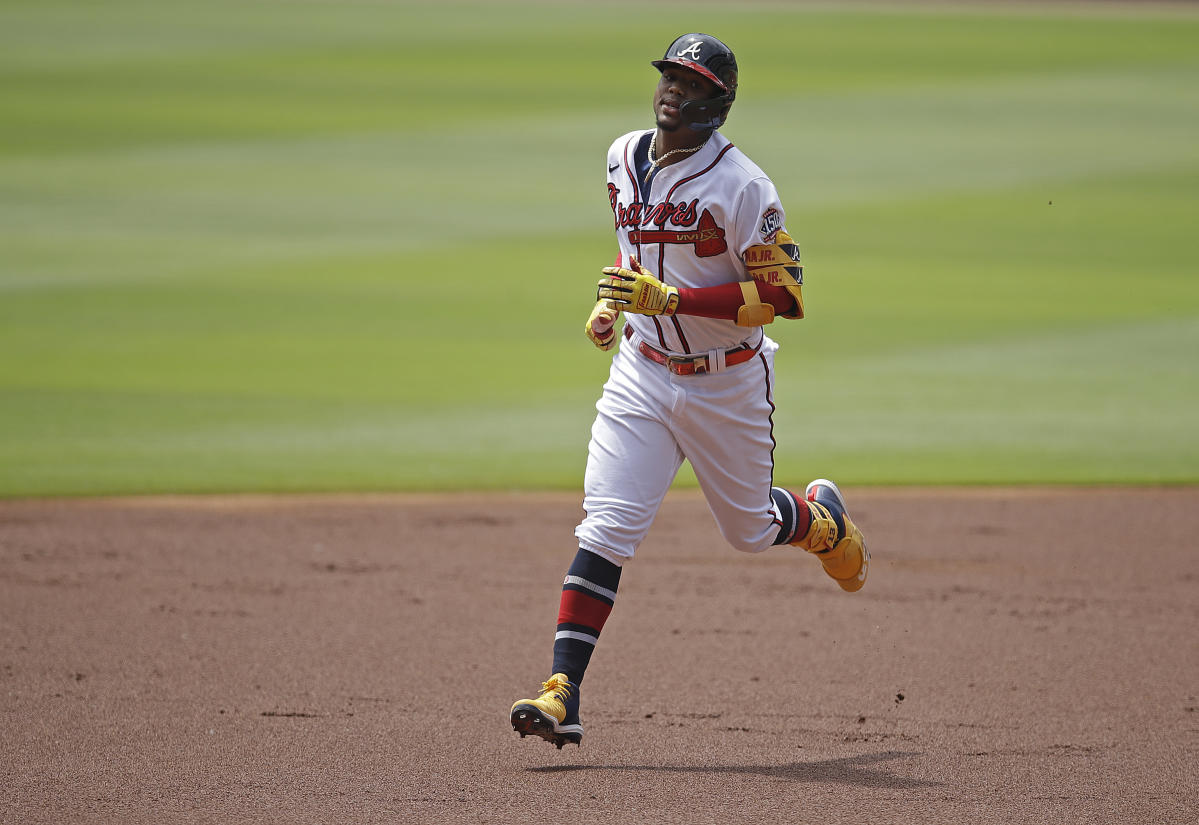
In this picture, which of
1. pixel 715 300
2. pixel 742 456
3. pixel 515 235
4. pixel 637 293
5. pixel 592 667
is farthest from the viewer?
pixel 515 235

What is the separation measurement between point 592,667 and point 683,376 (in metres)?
1.58

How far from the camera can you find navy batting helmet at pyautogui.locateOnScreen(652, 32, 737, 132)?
4.40 m

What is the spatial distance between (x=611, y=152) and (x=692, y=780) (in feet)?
6.77

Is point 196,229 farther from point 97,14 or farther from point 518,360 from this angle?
point 97,14

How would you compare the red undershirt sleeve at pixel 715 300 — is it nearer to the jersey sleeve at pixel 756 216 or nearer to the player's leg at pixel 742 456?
the jersey sleeve at pixel 756 216

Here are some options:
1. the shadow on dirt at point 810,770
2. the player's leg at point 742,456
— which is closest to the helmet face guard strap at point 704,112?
the player's leg at point 742,456

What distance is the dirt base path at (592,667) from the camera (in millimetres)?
4148

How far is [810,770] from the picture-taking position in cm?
441

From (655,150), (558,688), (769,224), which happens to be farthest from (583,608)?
(655,150)

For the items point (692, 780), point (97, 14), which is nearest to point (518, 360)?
point (692, 780)

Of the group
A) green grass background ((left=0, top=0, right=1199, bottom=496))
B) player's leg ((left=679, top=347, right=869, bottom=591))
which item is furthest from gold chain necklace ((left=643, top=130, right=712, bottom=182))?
green grass background ((left=0, top=0, right=1199, bottom=496))

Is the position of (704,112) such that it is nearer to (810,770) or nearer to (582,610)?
(582,610)

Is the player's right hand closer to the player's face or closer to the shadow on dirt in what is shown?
the player's face

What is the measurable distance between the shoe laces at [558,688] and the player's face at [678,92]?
179cm
